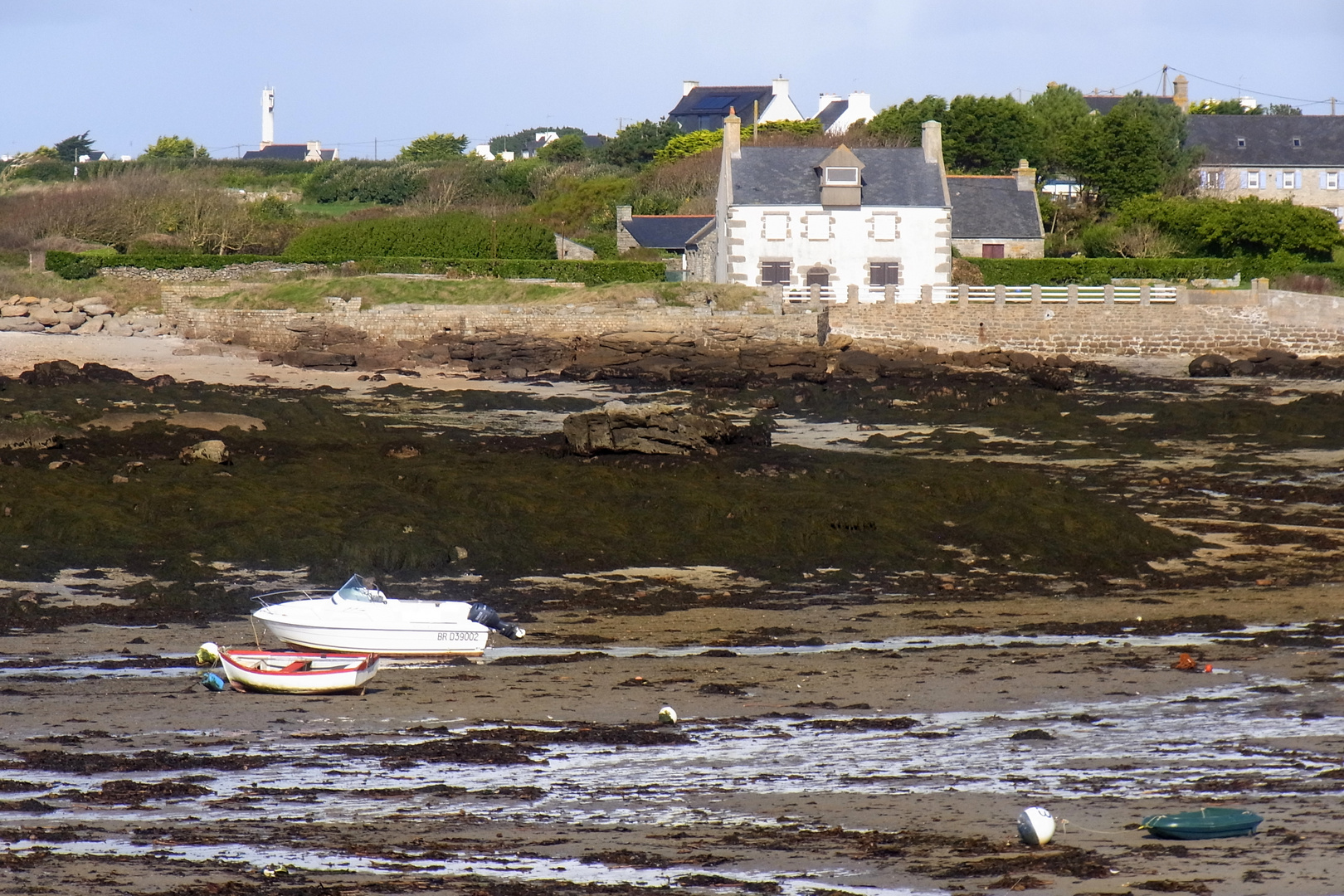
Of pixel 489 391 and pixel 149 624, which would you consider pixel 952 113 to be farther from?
pixel 149 624

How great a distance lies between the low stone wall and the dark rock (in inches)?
84.9

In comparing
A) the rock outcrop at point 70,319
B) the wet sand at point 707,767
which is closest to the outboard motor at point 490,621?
the wet sand at point 707,767

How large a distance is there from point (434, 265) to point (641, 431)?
868 inches

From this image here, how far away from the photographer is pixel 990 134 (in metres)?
58.6

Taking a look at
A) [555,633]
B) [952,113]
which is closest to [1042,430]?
[555,633]

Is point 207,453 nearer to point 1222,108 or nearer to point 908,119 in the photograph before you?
point 908,119

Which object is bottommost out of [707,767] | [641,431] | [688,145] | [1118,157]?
[707,767]

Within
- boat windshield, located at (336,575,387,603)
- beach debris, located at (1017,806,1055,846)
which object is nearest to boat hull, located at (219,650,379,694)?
boat windshield, located at (336,575,387,603)

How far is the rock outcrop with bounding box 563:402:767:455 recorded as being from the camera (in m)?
22.8

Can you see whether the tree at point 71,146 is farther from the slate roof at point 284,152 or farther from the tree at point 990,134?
the tree at point 990,134

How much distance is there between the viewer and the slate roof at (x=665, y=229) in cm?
4891

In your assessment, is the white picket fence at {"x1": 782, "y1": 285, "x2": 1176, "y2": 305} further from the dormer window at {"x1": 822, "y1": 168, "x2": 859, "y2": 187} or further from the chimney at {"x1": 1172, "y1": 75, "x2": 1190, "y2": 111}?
the chimney at {"x1": 1172, "y1": 75, "x2": 1190, "y2": 111}

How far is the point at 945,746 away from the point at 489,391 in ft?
74.7

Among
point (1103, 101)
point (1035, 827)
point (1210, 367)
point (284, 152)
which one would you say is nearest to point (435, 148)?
point (284, 152)
